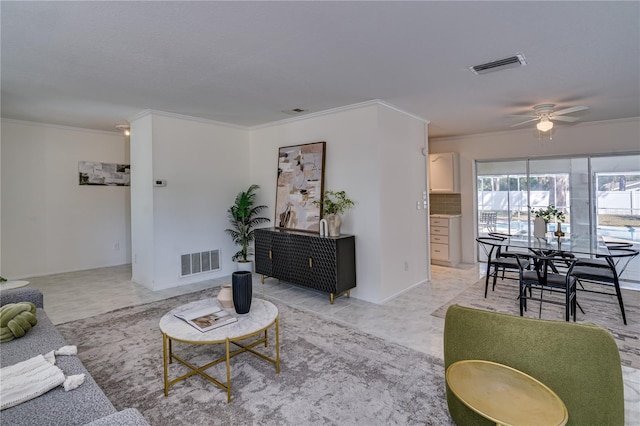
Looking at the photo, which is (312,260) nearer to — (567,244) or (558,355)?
(558,355)

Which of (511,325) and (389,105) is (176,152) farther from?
(511,325)

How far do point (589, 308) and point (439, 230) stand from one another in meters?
2.74

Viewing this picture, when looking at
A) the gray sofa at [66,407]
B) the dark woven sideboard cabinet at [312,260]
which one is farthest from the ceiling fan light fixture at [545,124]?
the gray sofa at [66,407]

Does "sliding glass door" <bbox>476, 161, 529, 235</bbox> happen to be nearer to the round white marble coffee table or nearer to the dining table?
the dining table

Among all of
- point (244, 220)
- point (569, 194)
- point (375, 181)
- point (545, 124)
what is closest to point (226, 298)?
point (375, 181)

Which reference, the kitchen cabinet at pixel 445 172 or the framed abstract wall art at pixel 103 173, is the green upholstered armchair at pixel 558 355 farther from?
the framed abstract wall art at pixel 103 173

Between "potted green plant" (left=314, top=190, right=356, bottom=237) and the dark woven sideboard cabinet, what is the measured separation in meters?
Answer: 0.18

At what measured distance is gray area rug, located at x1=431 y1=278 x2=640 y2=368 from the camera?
3.02 metres

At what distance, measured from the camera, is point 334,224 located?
4348mm

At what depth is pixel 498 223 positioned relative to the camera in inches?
258

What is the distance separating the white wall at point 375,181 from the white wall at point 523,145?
2.07 metres

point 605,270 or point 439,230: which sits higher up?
point 439,230

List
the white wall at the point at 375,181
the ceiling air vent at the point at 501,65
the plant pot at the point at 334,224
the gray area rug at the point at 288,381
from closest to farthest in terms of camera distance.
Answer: the gray area rug at the point at 288,381, the ceiling air vent at the point at 501,65, the white wall at the point at 375,181, the plant pot at the point at 334,224

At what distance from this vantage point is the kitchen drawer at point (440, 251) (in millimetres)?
6281
